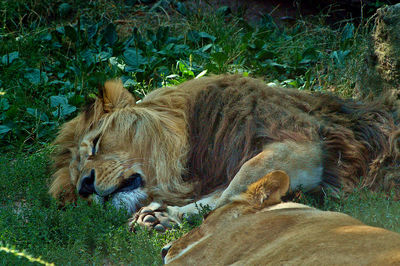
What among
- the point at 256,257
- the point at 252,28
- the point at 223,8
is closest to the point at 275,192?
the point at 256,257

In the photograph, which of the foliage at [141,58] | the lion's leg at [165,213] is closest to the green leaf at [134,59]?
the foliage at [141,58]

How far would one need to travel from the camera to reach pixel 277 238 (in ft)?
9.67

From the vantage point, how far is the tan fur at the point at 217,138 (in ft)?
16.0

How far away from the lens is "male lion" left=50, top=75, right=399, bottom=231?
4797 mm

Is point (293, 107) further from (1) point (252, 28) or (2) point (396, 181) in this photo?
(1) point (252, 28)

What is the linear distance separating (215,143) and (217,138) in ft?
0.13

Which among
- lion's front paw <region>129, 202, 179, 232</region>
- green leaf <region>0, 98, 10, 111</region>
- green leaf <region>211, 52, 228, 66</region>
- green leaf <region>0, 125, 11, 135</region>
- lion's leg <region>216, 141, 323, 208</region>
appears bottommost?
green leaf <region>0, 125, 11, 135</region>

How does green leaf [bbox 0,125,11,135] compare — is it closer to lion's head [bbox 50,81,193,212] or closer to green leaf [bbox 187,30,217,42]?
lion's head [bbox 50,81,193,212]

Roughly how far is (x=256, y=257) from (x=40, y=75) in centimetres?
545

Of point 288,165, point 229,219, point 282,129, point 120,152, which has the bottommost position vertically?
point 120,152

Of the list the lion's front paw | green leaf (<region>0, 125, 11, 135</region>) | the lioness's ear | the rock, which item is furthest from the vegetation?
the lioness's ear

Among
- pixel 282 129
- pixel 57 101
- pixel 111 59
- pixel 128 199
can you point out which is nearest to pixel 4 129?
pixel 57 101

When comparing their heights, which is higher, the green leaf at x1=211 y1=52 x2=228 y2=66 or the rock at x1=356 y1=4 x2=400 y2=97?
the rock at x1=356 y1=4 x2=400 y2=97

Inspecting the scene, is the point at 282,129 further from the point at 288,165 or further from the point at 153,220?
the point at 153,220
